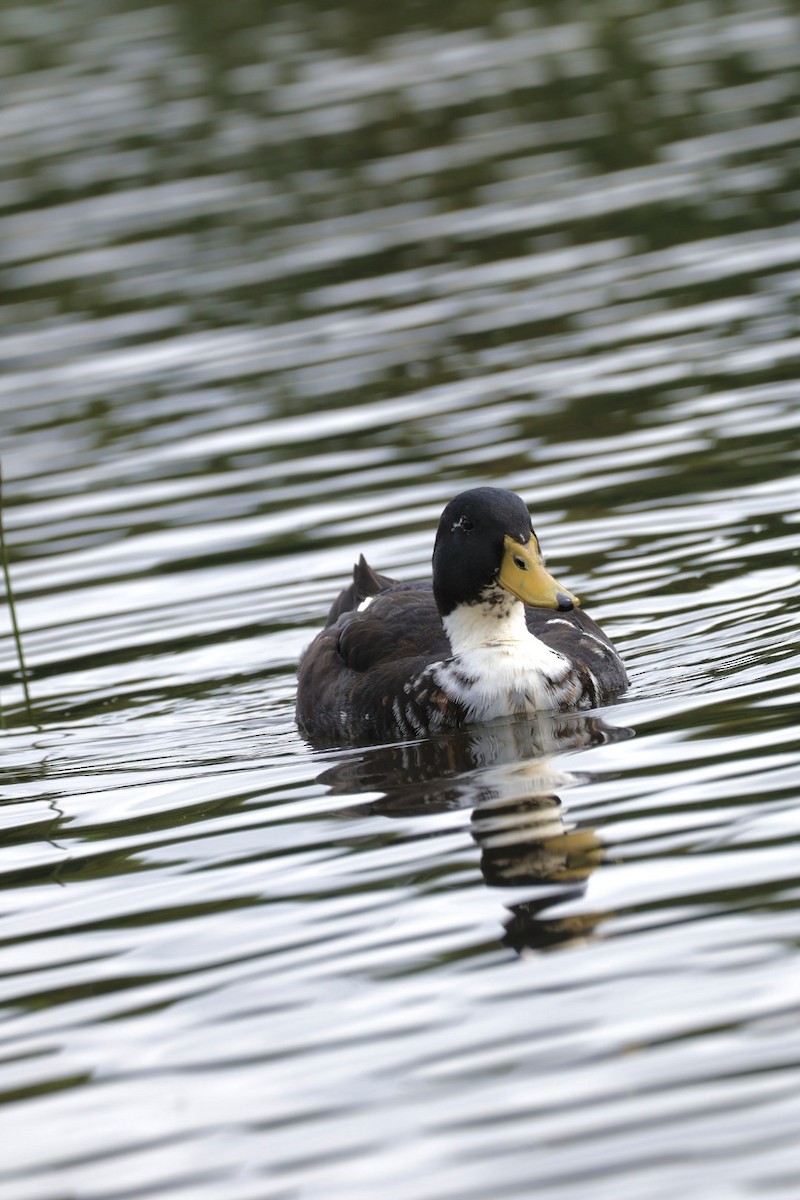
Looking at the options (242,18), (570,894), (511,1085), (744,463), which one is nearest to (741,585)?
(744,463)

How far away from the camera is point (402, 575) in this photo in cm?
1229

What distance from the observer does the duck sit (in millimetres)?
9281

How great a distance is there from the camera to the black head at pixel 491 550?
9.18 meters

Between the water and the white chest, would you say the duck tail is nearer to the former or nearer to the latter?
the water

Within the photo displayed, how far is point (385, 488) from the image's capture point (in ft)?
44.9

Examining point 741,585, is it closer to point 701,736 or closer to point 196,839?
point 701,736

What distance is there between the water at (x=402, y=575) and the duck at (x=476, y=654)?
23cm

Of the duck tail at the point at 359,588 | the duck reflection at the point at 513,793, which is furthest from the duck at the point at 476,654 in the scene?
the duck tail at the point at 359,588

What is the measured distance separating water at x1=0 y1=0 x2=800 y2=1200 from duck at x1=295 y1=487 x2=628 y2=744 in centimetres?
23

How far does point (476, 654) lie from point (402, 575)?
9.34 ft

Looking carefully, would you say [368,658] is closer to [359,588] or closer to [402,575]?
[359,588]

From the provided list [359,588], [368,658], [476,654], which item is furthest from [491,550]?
[359,588]

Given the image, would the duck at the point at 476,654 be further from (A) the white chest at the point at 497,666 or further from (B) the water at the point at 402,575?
(B) the water at the point at 402,575

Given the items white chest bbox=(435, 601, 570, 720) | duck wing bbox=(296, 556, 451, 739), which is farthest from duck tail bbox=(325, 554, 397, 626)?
white chest bbox=(435, 601, 570, 720)
